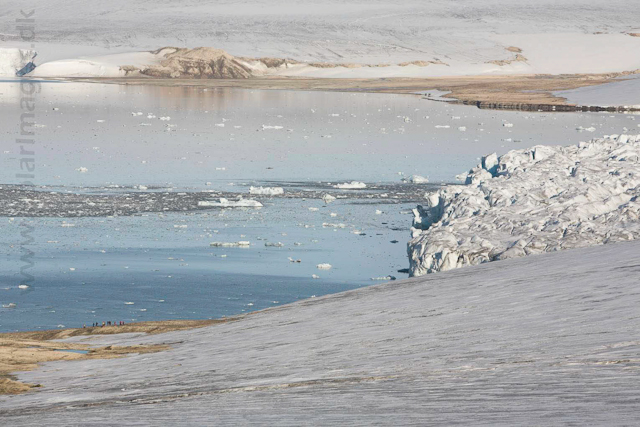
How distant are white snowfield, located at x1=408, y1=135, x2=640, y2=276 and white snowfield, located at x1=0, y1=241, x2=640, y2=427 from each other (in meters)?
1.94

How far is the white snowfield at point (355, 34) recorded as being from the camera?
101625mm

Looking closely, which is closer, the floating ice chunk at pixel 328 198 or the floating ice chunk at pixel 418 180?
the floating ice chunk at pixel 328 198

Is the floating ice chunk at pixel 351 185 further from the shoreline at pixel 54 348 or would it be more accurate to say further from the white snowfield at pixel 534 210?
the shoreline at pixel 54 348

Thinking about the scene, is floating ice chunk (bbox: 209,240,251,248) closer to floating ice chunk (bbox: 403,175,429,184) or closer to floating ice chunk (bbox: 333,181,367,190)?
floating ice chunk (bbox: 333,181,367,190)

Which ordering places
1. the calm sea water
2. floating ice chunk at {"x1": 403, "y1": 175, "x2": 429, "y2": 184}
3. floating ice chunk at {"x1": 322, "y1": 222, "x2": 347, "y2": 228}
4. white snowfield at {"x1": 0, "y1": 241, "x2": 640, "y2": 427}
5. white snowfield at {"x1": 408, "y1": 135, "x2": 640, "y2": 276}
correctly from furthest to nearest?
floating ice chunk at {"x1": 403, "y1": 175, "x2": 429, "y2": 184} → floating ice chunk at {"x1": 322, "y1": 222, "x2": 347, "y2": 228} → the calm sea water → white snowfield at {"x1": 408, "y1": 135, "x2": 640, "y2": 276} → white snowfield at {"x1": 0, "y1": 241, "x2": 640, "y2": 427}

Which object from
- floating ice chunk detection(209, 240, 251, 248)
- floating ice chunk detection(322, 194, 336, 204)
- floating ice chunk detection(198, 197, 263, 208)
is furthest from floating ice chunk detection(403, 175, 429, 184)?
floating ice chunk detection(209, 240, 251, 248)

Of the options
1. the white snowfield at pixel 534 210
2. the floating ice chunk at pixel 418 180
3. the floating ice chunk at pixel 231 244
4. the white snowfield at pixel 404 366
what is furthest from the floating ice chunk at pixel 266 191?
the white snowfield at pixel 404 366

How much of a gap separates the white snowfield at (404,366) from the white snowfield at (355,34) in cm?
9218

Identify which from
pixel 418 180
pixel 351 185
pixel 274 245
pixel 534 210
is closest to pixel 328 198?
pixel 351 185

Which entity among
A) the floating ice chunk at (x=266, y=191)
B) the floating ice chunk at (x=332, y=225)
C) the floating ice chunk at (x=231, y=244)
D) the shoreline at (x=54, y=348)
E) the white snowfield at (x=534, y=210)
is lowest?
the floating ice chunk at (x=332, y=225)

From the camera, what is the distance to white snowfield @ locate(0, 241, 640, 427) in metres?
3.54

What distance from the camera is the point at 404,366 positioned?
446cm

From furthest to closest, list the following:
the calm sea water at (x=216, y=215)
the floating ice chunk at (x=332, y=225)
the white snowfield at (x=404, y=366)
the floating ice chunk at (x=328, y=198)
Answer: the floating ice chunk at (x=328, y=198) → the floating ice chunk at (x=332, y=225) → the calm sea water at (x=216, y=215) → the white snowfield at (x=404, y=366)

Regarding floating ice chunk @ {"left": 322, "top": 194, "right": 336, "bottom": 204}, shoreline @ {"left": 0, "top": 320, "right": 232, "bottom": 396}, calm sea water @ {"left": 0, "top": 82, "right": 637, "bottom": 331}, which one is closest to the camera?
shoreline @ {"left": 0, "top": 320, "right": 232, "bottom": 396}
